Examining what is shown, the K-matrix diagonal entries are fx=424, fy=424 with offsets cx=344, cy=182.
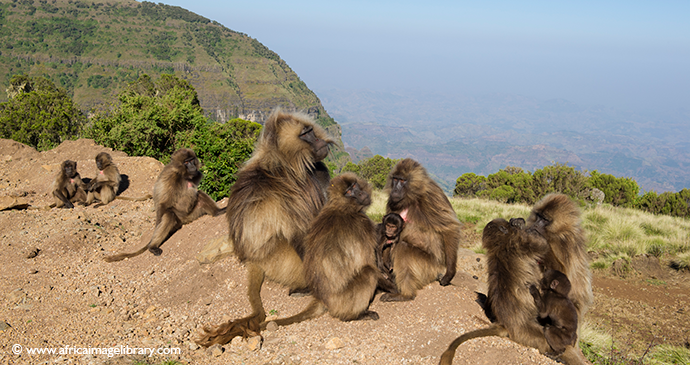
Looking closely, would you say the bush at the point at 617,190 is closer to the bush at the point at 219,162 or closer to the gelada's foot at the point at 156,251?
the bush at the point at 219,162

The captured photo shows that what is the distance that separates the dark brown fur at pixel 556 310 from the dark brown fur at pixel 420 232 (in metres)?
1.27

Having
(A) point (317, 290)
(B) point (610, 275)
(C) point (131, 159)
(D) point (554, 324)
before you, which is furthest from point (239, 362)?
(C) point (131, 159)

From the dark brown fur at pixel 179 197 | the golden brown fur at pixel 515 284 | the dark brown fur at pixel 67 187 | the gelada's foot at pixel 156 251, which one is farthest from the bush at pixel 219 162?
the golden brown fur at pixel 515 284

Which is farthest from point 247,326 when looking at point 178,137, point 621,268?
point 178,137

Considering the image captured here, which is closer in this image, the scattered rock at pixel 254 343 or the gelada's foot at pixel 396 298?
the scattered rock at pixel 254 343

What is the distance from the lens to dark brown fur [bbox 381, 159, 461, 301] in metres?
5.66

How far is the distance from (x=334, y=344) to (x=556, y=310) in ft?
8.02

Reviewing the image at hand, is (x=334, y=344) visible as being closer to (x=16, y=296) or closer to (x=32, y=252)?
(x=16, y=296)

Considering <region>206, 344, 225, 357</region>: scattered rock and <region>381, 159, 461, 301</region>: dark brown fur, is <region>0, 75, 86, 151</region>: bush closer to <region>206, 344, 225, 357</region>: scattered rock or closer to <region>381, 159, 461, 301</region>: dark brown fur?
<region>206, 344, 225, 357</region>: scattered rock

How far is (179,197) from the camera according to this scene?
8414mm

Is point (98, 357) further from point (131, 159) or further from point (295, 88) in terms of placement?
point (295, 88)

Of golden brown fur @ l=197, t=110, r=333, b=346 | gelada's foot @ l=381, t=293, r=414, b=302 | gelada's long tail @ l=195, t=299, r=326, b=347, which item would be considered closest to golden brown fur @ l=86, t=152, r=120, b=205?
golden brown fur @ l=197, t=110, r=333, b=346

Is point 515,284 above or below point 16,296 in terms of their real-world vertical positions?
above

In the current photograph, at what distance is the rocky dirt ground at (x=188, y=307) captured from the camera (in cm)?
471
